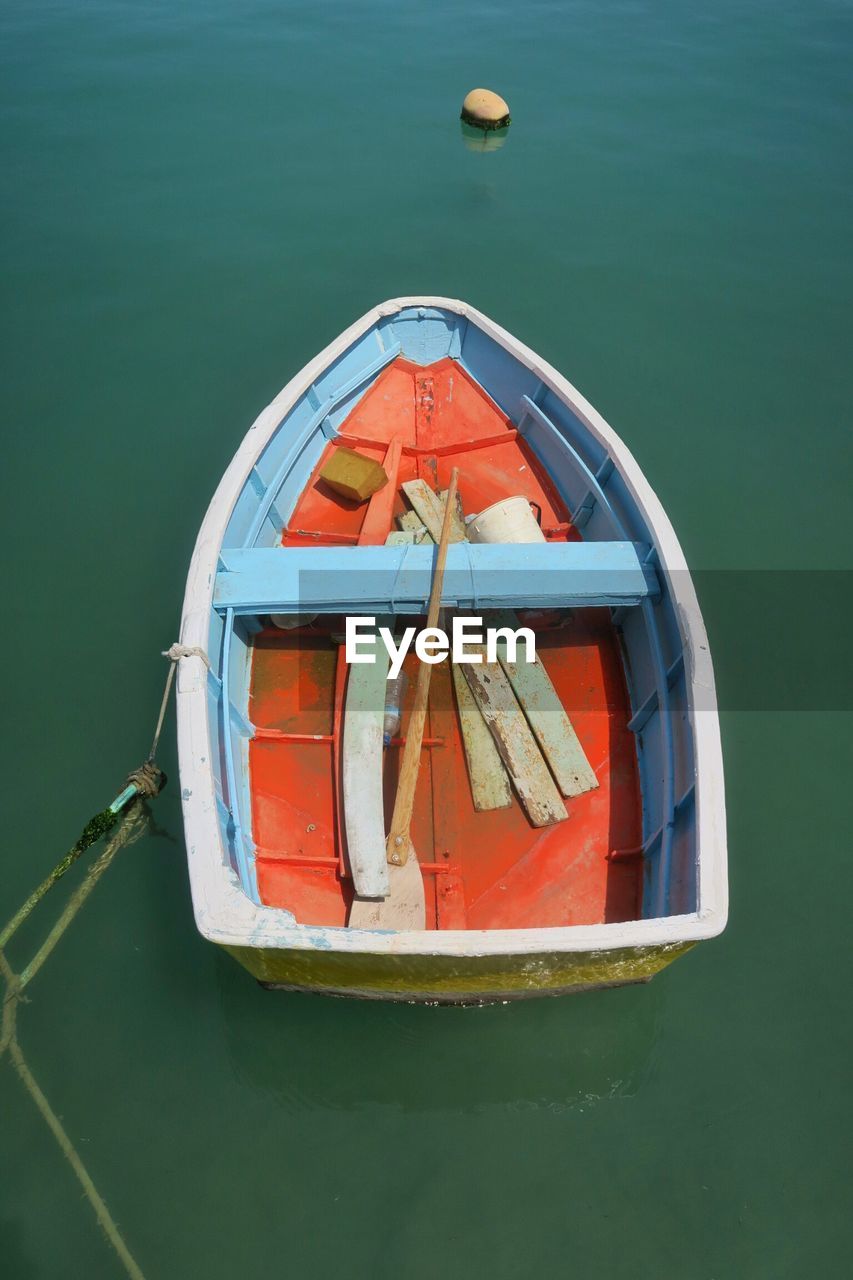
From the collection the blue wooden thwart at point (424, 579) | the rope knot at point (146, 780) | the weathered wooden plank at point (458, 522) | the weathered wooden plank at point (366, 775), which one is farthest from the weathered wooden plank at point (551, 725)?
the rope knot at point (146, 780)

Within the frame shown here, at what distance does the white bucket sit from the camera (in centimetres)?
575

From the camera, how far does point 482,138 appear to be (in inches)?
495

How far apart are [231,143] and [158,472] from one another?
25.8 ft

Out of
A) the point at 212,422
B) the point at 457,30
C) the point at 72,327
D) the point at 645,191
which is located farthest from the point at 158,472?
the point at 457,30

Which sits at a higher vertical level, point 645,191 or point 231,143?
point 231,143

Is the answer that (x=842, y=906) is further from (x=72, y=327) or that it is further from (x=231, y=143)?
(x=231, y=143)

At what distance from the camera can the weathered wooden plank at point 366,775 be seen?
4.42m

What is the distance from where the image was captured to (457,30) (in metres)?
15.2

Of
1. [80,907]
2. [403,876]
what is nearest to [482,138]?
[403,876]

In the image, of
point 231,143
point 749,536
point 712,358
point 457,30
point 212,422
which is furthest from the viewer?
point 457,30

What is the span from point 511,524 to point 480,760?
6.27 ft

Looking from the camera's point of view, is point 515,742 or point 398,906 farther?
point 515,742

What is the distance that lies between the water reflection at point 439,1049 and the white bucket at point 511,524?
11.0 ft

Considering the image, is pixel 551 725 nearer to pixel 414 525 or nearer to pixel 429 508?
pixel 414 525
